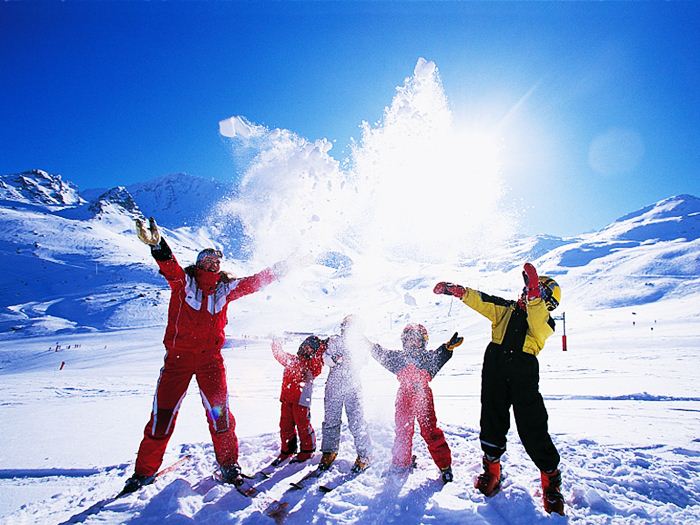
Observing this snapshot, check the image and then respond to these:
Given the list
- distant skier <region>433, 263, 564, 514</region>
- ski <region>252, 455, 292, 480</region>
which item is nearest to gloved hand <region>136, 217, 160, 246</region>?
ski <region>252, 455, 292, 480</region>

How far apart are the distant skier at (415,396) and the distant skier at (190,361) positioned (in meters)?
1.78

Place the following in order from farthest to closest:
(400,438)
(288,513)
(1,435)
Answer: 1. (1,435)
2. (400,438)
3. (288,513)

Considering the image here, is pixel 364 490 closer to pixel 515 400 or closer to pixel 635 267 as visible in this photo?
pixel 515 400

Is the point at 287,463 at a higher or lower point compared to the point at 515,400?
lower

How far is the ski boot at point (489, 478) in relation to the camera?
3592 mm

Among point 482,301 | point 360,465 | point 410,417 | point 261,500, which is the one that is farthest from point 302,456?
point 482,301

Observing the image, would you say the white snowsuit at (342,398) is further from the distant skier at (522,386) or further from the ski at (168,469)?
the ski at (168,469)

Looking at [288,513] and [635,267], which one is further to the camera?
[635,267]

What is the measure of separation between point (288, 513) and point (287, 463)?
1161 mm

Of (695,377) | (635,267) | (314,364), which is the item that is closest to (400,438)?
(314,364)

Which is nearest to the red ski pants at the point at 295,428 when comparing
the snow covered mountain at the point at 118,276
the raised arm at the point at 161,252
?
the raised arm at the point at 161,252

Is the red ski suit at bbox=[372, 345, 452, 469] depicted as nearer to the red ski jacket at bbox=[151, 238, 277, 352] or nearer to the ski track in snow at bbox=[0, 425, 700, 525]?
the ski track in snow at bbox=[0, 425, 700, 525]

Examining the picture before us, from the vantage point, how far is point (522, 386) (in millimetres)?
3529

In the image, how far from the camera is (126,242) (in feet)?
443
